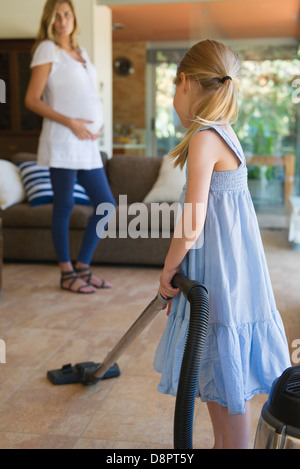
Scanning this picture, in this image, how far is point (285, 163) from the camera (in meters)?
5.93

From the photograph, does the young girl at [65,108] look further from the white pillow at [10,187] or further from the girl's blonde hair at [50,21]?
the white pillow at [10,187]

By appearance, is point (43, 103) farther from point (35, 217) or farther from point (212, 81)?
point (212, 81)

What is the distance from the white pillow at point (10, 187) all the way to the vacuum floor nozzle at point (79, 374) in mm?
2093

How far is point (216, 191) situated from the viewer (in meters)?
1.19

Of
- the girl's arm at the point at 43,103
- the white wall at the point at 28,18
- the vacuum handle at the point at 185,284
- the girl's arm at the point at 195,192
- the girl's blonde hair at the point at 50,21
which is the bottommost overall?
the vacuum handle at the point at 185,284

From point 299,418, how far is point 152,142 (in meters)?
7.77

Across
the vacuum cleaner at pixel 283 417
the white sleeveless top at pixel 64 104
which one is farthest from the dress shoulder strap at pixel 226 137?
the white sleeveless top at pixel 64 104

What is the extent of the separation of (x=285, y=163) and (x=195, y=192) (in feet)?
16.6

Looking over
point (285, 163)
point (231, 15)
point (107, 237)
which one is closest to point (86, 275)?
point (107, 237)

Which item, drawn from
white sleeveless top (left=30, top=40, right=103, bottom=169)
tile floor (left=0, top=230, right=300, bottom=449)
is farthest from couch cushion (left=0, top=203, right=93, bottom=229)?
white sleeveless top (left=30, top=40, right=103, bottom=169)

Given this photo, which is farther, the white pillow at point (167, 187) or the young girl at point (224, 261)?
the white pillow at point (167, 187)

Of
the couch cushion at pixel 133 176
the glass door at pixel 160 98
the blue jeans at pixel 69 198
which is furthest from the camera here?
the glass door at pixel 160 98

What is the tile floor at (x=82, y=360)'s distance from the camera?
4.75 ft

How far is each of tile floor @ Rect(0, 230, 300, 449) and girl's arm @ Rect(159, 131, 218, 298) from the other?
1.78 ft
